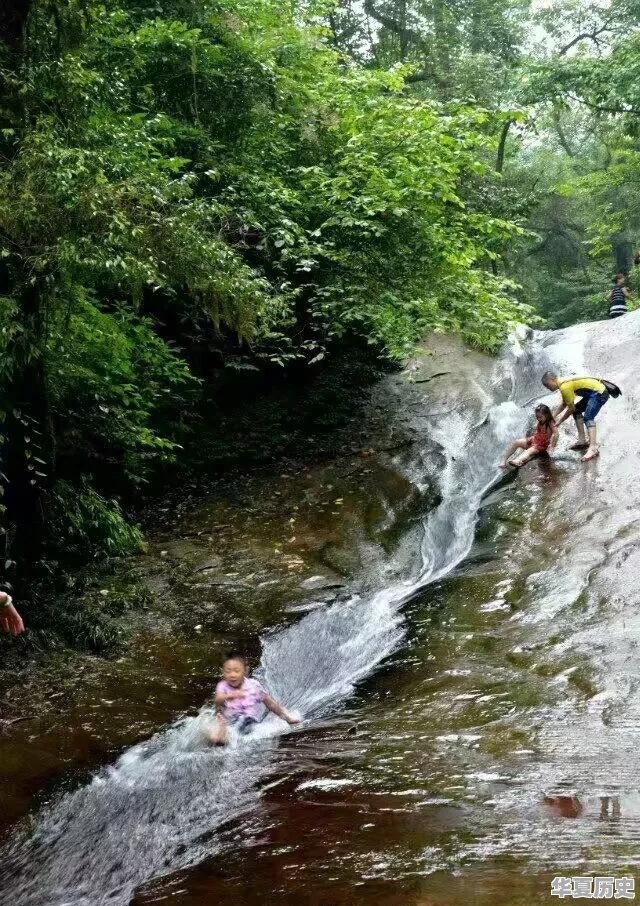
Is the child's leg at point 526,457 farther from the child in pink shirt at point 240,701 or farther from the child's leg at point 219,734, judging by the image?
the child's leg at point 219,734

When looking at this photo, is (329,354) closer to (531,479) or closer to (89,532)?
(531,479)

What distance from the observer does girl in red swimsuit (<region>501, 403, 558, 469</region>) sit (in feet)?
38.8

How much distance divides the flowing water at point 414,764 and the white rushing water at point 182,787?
1 cm

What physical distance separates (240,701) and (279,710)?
33 centimetres

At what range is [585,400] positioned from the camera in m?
11.6

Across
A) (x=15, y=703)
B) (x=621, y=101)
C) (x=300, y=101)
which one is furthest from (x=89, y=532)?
(x=621, y=101)

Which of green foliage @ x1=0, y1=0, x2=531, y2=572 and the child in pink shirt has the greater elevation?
green foliage @ x1=0, y1=0, x2=531, y2=572

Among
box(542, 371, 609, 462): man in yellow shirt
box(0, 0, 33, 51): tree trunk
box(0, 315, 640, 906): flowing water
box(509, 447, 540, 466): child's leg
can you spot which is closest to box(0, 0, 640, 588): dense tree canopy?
box(0, 0, 33, 51): tree trunk

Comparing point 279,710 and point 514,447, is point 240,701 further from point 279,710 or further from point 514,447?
point 514,447

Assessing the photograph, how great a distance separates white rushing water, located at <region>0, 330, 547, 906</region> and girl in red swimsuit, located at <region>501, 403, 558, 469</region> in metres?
3.29

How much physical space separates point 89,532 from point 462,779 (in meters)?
5.34

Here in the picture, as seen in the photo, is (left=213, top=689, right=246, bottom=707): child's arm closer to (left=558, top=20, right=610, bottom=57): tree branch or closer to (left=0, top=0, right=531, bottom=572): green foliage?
(left=0, top=0, right=531, bottom=572): green foliage

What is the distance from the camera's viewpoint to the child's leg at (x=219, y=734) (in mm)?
5707

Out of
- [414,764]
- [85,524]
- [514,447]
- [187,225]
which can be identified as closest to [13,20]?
[187,225]
